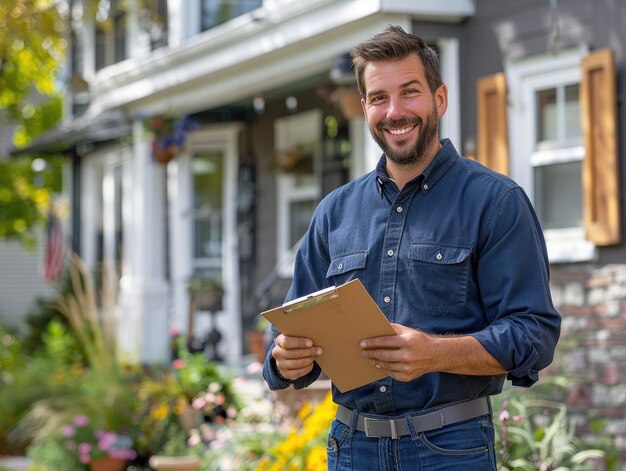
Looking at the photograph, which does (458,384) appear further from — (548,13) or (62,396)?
(62,396)

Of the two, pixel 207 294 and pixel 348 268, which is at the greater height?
pixel 348 268

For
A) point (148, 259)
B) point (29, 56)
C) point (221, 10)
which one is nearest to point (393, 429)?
point (221, 10)

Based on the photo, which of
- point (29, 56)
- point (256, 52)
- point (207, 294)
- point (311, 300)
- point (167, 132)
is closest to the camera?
point (311, 300)

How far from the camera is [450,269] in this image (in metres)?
2.60

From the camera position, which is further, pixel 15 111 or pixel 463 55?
pixel 15 111

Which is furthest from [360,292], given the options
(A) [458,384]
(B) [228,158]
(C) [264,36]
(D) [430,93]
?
(B) [228,158]

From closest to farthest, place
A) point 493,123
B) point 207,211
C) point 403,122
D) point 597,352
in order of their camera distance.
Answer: point 403,122 → point 597,352 → point 493,123 → point 207,211

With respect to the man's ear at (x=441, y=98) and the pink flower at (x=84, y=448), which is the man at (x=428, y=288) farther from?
the pink flower at (x=84, y=448)

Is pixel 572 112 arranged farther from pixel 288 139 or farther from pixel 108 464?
pixel 288 139

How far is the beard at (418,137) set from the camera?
2.69m

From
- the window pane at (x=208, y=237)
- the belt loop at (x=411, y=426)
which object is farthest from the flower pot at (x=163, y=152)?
the belt loop at (x=411, y=426)

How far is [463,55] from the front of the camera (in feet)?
25.8

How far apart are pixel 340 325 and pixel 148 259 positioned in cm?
931

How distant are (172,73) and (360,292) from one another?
8749 mm
